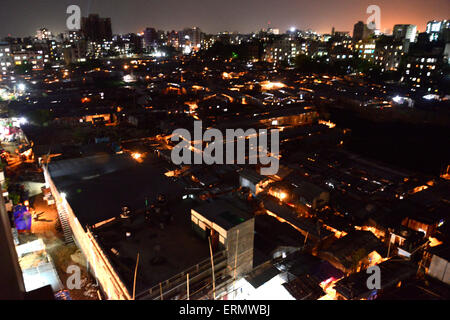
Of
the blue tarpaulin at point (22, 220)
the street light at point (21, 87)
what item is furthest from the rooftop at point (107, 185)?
the street light at point (21, 87)

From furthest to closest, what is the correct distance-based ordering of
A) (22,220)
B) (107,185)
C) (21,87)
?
(21,87) < (107,185) < (22,220)

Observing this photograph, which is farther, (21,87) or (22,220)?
(21,87)

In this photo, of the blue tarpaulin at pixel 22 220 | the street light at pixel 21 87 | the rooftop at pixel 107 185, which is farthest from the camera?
the street light at pixel 21 87

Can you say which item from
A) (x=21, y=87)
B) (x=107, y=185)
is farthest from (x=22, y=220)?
(x=21, y=87)

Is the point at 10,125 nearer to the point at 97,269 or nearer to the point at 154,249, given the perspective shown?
the point at 97,269

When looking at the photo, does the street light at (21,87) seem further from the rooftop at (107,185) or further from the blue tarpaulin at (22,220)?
the blue tarpaulin at (22,220)

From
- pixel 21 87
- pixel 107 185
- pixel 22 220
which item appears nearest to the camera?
pixel 22 220

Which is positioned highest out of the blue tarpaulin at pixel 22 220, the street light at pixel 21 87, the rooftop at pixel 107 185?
the street light at pixel 21 87

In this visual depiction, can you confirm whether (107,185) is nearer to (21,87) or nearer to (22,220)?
(22,220)

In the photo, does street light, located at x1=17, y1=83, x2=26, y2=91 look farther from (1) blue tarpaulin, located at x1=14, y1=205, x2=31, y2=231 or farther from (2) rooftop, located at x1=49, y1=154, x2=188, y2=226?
(1) blue tarpaulin, located at x1=14, y1=205, x2=31, y2=231

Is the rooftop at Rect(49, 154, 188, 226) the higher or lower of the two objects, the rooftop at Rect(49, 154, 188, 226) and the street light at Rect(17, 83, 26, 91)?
the lower

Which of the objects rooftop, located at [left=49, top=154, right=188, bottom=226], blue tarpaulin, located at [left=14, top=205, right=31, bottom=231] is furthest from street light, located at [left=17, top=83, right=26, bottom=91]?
blue tarpaulin, located at [left=14, top=205, right=31, bottom=231]
